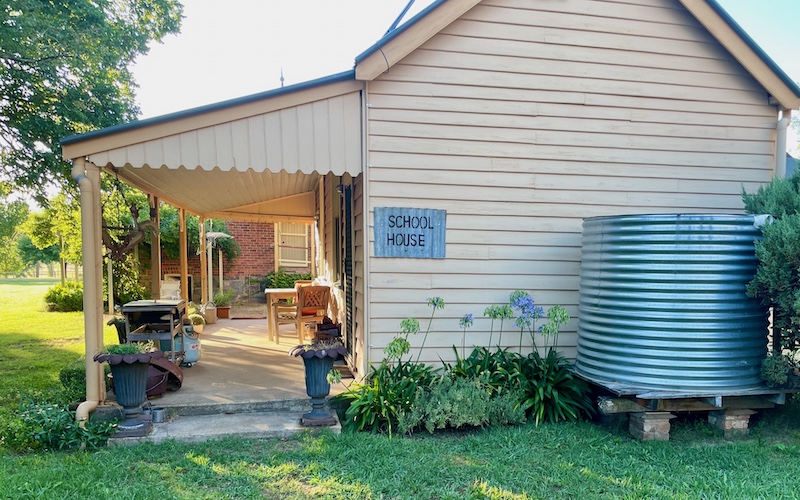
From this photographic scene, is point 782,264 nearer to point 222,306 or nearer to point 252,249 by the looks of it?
point 222,306

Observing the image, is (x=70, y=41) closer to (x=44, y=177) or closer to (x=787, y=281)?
(x=44, y=177)

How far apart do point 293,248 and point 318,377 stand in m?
11.7

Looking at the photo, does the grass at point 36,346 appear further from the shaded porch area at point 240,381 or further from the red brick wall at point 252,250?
the red brick wall at point 252,250

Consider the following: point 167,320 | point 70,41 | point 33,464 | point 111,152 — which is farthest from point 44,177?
point 33,464

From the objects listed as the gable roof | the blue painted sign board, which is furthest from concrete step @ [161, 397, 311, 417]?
the gable roof

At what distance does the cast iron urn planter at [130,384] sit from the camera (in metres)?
3.65

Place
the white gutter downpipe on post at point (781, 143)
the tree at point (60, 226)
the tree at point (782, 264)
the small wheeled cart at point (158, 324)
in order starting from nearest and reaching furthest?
the tree at point (782, 264) < the white gutter downpipe on post at point (781, 143) < the small wheeled cart at point (158, 324) < the tree at point (60, 226)

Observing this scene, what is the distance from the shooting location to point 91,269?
3971 millimetres

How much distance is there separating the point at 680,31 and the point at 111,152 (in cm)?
559

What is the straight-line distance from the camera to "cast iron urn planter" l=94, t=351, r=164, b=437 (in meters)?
3.65

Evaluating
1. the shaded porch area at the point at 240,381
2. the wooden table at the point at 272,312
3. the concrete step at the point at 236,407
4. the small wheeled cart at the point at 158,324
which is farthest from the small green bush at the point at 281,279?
the concrete step at the point at 236,407

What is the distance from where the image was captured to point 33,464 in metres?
3.24

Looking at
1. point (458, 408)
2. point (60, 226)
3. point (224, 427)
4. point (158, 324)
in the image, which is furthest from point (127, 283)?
point (458, 408)

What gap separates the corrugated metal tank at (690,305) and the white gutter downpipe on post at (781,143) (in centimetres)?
183
